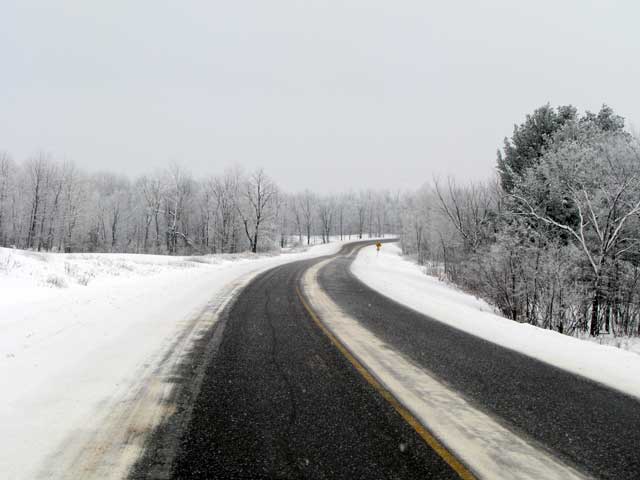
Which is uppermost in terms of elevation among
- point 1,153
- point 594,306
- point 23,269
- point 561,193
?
point 1,153

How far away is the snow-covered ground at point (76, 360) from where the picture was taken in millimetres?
3174

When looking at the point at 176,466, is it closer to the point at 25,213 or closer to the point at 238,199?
the point at 238,199

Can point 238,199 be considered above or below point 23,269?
above

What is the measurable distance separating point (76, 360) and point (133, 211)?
247 feet

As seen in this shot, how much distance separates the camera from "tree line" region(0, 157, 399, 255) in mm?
51406

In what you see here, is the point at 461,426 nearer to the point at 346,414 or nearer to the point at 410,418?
the point at 410,418

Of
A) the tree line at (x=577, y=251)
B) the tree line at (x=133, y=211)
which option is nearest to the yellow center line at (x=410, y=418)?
the tree line at (x=577, y=251)

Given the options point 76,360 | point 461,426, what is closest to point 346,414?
point 461,426

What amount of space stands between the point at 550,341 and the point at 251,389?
20.9 ft

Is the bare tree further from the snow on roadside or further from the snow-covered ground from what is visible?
the snow on roadside

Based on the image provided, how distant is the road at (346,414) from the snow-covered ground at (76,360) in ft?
1.84

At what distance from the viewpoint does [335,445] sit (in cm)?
329

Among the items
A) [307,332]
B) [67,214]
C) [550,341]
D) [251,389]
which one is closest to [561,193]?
[550,341]

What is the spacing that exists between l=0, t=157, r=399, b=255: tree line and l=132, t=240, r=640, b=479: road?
43218 millimetres
